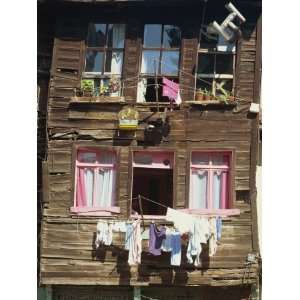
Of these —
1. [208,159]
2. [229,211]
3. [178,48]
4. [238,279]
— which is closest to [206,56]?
[178,48]

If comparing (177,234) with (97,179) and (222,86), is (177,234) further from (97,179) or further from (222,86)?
(222,86)

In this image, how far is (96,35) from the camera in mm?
6465

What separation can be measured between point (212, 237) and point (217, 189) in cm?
51

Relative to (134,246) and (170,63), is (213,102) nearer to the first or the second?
(170,63)

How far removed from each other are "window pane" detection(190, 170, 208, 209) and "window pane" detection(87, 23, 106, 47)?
5.29ft

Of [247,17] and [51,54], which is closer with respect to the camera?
[247,17]

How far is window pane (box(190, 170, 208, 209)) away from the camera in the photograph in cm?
627

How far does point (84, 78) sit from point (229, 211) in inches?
77.8

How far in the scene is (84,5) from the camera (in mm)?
6309

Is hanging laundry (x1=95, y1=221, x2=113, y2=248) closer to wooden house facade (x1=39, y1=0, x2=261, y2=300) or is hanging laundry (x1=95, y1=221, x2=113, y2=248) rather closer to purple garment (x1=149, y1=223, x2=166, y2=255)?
wooden house facade (x1=39, y1=0, x2=261, y2=300)

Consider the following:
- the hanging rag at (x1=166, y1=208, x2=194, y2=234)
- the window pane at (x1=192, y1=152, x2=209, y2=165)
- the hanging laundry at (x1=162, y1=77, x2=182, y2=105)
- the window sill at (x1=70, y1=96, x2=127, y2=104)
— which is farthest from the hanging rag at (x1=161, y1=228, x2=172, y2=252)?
the window sill at (x1=70, y1=96, x2=127, y2=104)

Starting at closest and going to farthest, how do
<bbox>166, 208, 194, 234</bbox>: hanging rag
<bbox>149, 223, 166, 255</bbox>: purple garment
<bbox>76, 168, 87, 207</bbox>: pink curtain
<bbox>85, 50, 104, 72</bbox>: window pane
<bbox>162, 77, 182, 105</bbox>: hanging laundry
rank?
<bbox>166, 208, 194, 234</bbox>: hanging rag → <bbox>149, 223, 166, 255</bbox>: purple garment → <bbox>162, 77, 182, 105</bbox>: hanging laundry → <bbox>76, 168, 87, 207</bbox>: pink curtain → <bbox>85, 50, 104, 72</bbox>: window pane

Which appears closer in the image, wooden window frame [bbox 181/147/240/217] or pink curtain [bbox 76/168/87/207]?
wooden window frame [bbox 181/147/240/217]

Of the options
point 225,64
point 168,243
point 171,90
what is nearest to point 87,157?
point 171,90
